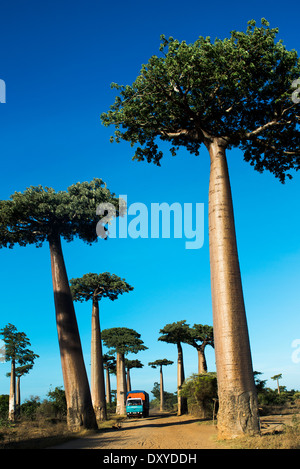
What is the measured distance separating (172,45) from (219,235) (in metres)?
6.95

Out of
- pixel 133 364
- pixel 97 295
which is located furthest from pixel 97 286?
pixel 133 364

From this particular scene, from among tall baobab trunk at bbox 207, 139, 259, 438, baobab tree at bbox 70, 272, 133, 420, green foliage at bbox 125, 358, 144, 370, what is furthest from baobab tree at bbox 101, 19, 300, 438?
green foliage at bbox 125, 358, 144, 370

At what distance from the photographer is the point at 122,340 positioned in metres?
39.8

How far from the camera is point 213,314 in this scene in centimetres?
1193

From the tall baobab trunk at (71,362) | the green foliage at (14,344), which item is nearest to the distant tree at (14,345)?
the green foliage at (14,344)

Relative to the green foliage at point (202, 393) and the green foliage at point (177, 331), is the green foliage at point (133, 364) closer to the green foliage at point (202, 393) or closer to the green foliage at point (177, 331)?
the green foliage at point (177, 331)

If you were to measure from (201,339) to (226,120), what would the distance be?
24.3 m

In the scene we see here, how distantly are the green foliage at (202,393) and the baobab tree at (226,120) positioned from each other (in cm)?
1169

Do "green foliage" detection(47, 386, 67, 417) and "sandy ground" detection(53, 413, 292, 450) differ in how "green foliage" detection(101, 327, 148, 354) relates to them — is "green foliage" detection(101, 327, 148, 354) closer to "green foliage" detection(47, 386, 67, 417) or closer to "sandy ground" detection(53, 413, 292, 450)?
"green foliage" detection(47, 386, 67, 417)

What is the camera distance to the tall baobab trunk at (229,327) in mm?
10703

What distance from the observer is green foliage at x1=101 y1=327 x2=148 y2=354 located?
40031mm

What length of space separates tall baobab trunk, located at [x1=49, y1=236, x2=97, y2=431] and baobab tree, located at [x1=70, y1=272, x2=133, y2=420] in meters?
A: 10.0
